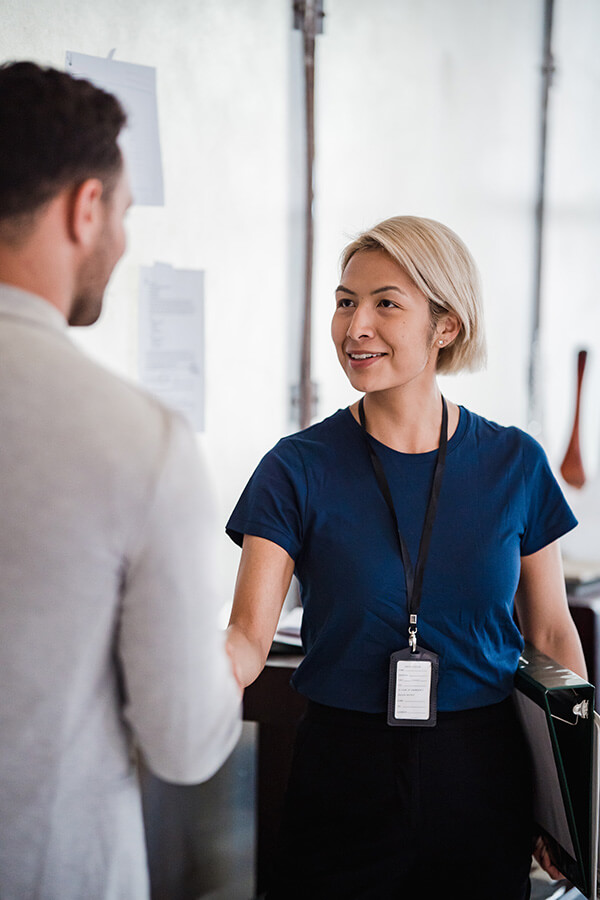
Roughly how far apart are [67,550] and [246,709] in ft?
4.46

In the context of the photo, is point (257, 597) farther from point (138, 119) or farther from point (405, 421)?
point (138, 119)

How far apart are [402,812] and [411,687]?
19 cm

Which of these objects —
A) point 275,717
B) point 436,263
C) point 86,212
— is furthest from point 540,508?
point 86,212

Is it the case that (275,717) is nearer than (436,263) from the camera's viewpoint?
No

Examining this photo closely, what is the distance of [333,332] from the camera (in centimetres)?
155

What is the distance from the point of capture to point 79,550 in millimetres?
774

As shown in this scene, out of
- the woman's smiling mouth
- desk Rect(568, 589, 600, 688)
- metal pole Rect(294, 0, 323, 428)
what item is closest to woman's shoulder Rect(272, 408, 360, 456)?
the woman's smiling mouth

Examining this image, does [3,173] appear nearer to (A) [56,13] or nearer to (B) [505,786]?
(B) [505,786]

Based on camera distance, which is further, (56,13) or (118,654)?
(56,13)

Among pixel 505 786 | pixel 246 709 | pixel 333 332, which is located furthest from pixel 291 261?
pixel 505 786

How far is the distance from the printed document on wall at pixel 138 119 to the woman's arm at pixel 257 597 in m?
1.05

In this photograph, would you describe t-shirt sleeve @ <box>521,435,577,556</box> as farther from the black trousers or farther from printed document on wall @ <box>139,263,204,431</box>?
printed document on wall @ <box>139,263,204,431</box>

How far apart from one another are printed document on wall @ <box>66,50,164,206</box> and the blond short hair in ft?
2.41

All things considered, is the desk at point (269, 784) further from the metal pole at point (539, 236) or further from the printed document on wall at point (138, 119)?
the metal pole at point (539, 236)
